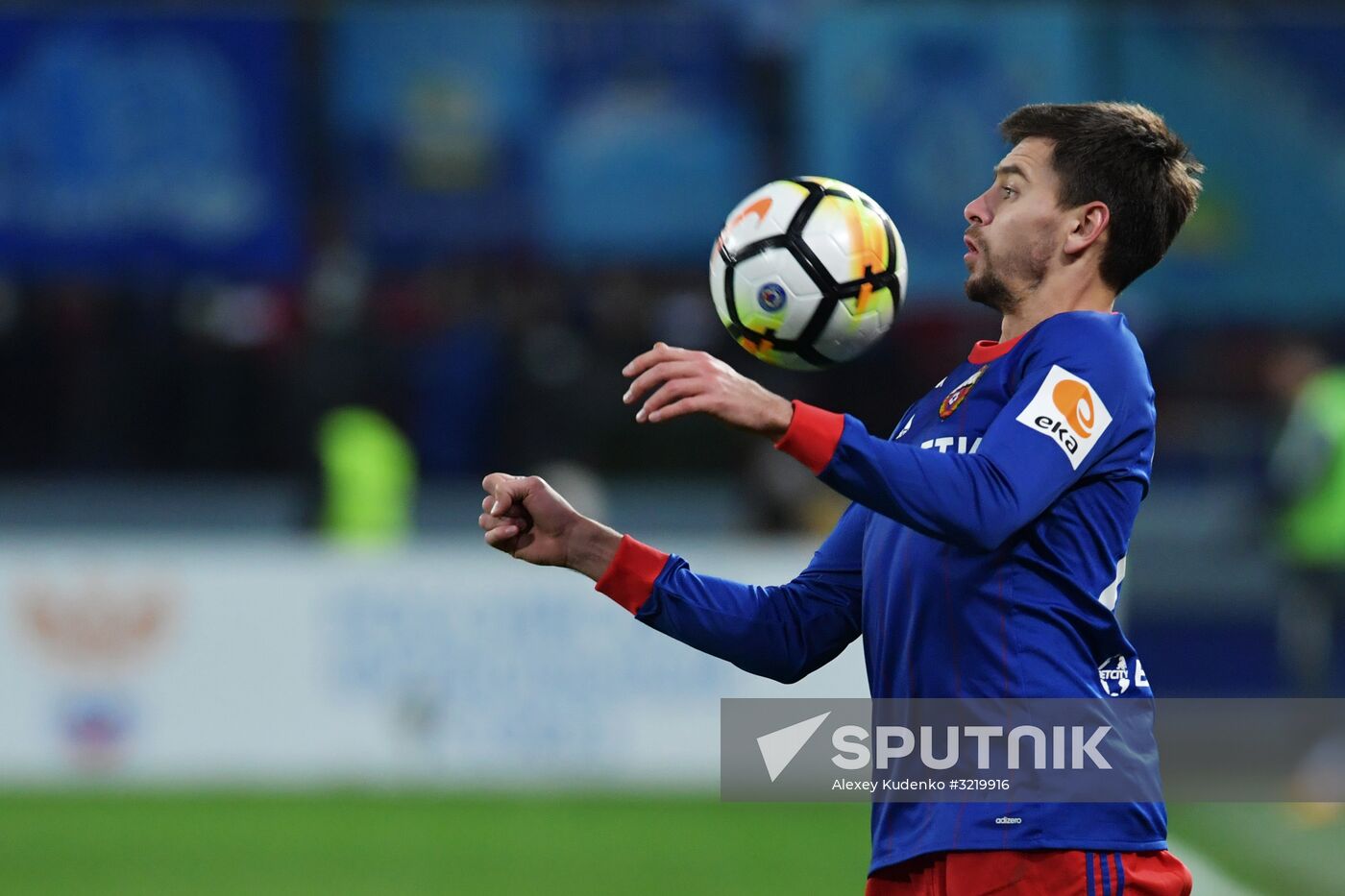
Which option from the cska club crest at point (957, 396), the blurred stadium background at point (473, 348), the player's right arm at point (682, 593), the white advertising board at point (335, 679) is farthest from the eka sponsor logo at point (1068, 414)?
the white advertising board at point (335, 679)

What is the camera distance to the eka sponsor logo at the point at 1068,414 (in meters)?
3.19

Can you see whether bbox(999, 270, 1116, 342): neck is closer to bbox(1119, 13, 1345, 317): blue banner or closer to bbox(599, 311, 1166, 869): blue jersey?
bbox(599, 311, 1166, 869): blue jersey

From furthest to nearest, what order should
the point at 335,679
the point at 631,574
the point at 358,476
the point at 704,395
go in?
the point at 358,476 < the point at 335,679 < the point at 631,574 < the point at 704,395

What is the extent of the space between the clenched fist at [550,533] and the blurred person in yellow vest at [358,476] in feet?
25.4

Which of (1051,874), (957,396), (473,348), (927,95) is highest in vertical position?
(927,95)

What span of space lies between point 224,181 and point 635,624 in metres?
4.54

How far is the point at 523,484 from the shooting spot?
143 inches

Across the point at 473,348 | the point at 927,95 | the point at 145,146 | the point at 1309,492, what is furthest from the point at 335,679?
the point at 1309,492

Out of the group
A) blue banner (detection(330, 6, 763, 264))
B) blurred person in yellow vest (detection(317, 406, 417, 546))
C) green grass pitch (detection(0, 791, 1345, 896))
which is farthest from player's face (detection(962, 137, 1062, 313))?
blue banner (detection(330, 6, 763, 264))

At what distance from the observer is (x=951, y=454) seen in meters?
3.14

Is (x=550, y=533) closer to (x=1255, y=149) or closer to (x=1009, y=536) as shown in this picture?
(x=1009, y=536)

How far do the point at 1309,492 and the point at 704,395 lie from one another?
383 inches

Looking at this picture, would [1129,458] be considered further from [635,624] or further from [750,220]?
[635,624]

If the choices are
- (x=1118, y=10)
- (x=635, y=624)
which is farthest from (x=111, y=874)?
(x=1118, y=10)
